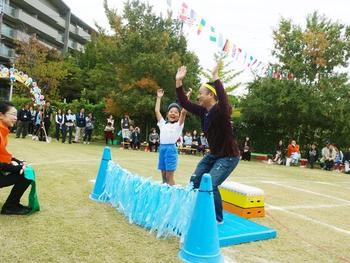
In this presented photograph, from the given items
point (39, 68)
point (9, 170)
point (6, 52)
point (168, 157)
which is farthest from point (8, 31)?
point (9, 170)

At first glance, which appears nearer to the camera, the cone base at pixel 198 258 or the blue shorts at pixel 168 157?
the cone base at pixel 198 258

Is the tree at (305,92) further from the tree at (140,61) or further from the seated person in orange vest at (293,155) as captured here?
the tree at (140,61)

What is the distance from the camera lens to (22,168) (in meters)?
4.90

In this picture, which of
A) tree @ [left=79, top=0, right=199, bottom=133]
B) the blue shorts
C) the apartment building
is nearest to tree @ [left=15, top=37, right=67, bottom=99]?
the apartment building

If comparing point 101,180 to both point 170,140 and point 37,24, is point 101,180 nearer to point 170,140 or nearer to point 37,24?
point 170,140

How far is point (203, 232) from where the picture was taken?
3.86 meters

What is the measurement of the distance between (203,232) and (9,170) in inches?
105

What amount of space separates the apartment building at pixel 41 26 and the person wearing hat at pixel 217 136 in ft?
127

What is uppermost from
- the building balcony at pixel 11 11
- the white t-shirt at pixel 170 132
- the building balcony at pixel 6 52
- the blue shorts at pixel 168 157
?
the building balcony at pixel 11 11

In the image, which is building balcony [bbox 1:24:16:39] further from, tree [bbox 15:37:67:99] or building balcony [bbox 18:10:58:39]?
tree [bbox 15:37:67:99]

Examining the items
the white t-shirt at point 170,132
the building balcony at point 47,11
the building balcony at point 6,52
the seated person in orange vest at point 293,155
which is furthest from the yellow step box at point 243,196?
the building balcony at point 47,11

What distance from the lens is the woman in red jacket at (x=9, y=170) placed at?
4.82 metres

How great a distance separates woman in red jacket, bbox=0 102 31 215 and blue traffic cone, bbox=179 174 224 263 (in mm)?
2442

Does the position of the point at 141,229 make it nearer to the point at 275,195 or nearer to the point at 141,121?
the point at 275,195
